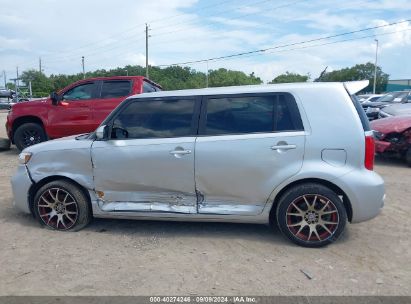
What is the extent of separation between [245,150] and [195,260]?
123cm

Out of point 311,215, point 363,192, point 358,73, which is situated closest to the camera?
point 363,192

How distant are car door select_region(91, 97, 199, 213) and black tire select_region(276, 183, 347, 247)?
1.01 meters

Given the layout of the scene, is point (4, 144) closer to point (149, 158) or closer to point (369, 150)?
point (149, 158)

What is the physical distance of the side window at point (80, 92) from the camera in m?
8.95

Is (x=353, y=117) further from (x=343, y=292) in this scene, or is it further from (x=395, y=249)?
(x=343, y=292)

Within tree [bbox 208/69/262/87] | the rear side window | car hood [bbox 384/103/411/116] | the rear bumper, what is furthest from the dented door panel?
tree [bbox 208/69/262/87]

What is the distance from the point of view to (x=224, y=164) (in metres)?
4.03

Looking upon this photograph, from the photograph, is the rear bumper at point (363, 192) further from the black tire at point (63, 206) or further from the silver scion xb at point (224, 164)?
the black tire at point (63, 206)

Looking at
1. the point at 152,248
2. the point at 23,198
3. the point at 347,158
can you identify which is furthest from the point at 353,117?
the point at 23,198

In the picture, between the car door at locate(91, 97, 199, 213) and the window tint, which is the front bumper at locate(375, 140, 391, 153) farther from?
the car door at locate(91, 97, 199, 213)

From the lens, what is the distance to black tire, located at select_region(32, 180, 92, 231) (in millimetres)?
4445

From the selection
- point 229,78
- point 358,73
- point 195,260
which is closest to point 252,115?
point 195,260

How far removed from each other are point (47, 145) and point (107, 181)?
0.93 metres

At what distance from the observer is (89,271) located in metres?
3.53
